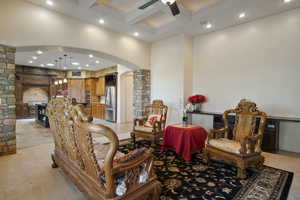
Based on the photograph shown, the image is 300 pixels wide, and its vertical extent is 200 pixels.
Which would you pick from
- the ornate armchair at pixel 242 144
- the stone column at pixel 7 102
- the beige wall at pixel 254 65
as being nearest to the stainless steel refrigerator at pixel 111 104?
the beige wall at pixel 254 65

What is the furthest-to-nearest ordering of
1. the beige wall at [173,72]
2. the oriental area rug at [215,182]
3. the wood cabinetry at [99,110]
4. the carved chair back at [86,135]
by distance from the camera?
the wood cabinetry at [99,110]
the beige wall at [173,72]
the oriental area rug at [215,182]
the carved chair back at [86,135]

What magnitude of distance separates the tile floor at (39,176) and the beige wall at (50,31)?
97.4 inches

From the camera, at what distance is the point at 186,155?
116 inches

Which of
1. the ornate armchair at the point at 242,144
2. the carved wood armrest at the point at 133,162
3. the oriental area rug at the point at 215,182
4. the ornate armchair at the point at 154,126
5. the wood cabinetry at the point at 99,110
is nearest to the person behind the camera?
the carved wood armrest at the point at 133,162

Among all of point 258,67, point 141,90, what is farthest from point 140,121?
point 258,67

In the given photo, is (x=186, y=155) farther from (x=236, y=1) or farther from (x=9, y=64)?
(x=9, y=64)

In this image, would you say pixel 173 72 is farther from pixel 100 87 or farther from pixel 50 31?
pixel 100 87

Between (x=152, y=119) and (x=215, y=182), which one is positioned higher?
(x=152, y=119)

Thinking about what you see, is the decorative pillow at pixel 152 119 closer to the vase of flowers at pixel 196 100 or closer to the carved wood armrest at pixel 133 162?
the vase of flowers at pixel 196 100

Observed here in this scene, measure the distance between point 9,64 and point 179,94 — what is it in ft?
14.7

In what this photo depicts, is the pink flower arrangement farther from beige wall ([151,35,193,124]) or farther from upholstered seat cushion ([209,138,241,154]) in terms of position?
upholstered seat cushion ([209,138,241,154])

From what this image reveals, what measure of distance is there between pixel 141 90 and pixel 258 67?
12.5 ft

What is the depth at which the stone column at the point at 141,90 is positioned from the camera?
19.3 ft

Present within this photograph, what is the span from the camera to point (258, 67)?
393 centimetres
